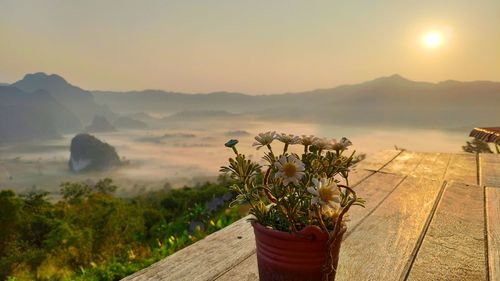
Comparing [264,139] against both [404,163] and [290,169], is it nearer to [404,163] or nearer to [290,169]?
[290,169]

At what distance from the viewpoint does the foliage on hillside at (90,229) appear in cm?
341

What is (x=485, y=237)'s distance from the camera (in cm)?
153

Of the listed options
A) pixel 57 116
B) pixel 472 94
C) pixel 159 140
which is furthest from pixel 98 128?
pixel 472 94

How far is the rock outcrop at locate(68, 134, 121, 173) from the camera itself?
70688 millimetres

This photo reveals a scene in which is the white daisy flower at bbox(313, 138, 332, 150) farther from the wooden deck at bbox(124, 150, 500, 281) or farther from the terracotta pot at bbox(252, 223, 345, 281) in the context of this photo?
the wooden deck at bbox(124, 150, 500, 281)

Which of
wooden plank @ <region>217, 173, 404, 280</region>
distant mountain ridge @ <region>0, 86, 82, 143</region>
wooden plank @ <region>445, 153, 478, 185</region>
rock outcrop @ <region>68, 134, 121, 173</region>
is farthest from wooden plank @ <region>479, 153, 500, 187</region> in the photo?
distant mountain ridge @ <region>0, 86, 82, 143</region>

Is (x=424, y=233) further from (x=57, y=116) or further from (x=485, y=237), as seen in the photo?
Answer: (x=57, y=116)

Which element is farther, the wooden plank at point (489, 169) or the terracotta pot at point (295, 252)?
the wooden plank at point (489, 169)

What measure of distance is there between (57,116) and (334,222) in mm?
121375

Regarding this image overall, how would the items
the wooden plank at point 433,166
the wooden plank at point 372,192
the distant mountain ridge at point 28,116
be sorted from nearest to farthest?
1. the wooden plank at point 372,192
2. the wooden plank at point 433,166
3. the distant mountain ridge at point 28,116

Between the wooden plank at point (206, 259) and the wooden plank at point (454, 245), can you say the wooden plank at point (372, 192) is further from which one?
the wooden plank at point (206, 259)

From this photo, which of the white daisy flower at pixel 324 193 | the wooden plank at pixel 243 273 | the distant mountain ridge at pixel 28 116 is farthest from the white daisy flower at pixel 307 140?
the distant mountain ridge at pixel 28 116

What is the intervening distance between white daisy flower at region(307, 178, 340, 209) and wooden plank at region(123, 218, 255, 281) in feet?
1.78

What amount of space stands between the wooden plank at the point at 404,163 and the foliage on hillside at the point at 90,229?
132 cm
